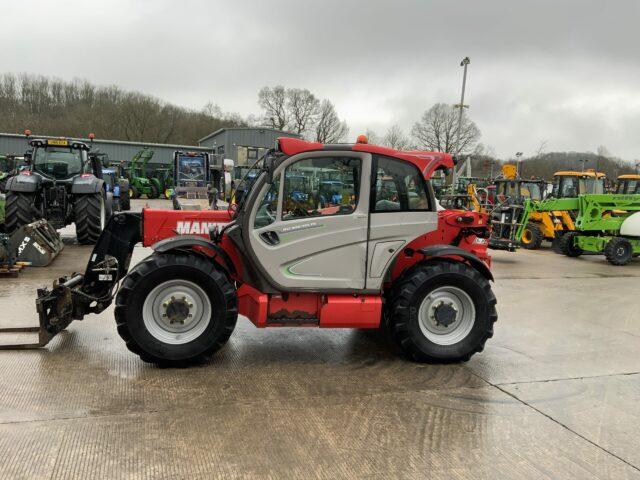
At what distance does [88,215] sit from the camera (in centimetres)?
1076

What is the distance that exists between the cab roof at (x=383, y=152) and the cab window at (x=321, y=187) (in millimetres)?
101

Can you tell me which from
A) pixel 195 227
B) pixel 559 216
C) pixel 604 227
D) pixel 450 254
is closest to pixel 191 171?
pixel 559 216

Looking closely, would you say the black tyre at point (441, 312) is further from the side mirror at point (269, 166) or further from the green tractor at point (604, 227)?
the green tractor at point (604, 227)

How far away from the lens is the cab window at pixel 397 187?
445 cm

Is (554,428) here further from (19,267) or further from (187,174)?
(187,174)

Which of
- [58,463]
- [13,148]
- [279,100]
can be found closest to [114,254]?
[58,463]

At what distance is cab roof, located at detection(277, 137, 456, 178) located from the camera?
4336mm

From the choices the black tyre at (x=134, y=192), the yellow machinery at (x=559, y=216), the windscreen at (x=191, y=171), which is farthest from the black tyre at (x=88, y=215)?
the black tyre at (x=134, y=192)

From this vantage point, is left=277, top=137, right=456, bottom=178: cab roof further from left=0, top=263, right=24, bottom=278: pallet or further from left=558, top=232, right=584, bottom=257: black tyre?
left=558, top=232, right=584, bottom=257: black tyre

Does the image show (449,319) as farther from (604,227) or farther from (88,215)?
(604,227)

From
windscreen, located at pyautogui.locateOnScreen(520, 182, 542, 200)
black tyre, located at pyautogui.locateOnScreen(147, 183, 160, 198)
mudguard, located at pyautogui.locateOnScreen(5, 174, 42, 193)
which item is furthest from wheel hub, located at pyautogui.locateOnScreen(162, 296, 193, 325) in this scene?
black tyre, located at pyautogui.locateOnScreen(147, 183, 160, 198)

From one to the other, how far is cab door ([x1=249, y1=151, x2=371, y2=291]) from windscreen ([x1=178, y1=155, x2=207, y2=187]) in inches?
654

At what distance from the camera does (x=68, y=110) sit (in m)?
58.2

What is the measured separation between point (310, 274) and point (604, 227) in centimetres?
1126
